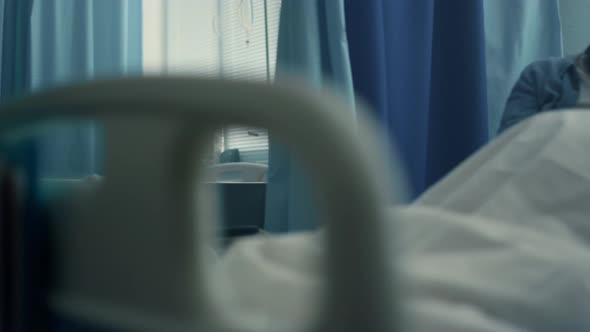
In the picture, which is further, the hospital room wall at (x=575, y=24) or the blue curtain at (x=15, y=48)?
the blue curtain at (x=15, y=48)

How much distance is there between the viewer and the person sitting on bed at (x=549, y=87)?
5.58 ft

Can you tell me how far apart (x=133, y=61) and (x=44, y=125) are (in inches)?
87.3

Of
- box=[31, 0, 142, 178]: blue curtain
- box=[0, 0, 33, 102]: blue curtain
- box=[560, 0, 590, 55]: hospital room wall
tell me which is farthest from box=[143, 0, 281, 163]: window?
box=[560, 0, 590, 55]: hospital room wall

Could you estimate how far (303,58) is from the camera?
1.74 m

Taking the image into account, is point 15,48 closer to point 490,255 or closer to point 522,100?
point 522,100

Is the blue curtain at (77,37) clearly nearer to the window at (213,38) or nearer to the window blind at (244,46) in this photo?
the window at (213,38)

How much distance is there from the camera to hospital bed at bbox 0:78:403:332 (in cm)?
27

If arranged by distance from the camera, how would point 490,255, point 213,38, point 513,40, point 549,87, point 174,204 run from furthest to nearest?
point 213,38 → point 513,40 → point 549,87 → point 490,255 → point 174,204

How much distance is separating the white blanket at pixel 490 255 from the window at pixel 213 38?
1.62 m

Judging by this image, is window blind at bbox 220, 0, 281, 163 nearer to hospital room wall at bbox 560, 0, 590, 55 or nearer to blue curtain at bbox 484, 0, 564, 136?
blue curtain at bbox 484, 0, 564, 136

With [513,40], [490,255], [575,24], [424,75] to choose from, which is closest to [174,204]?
[490,255]

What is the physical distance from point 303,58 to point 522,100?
0.65 metres

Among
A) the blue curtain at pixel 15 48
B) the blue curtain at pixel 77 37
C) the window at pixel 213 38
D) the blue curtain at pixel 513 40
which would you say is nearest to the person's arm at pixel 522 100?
the blue curtain at pixel 513 40

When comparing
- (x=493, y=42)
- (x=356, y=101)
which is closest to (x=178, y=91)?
(x=356, y=101)
